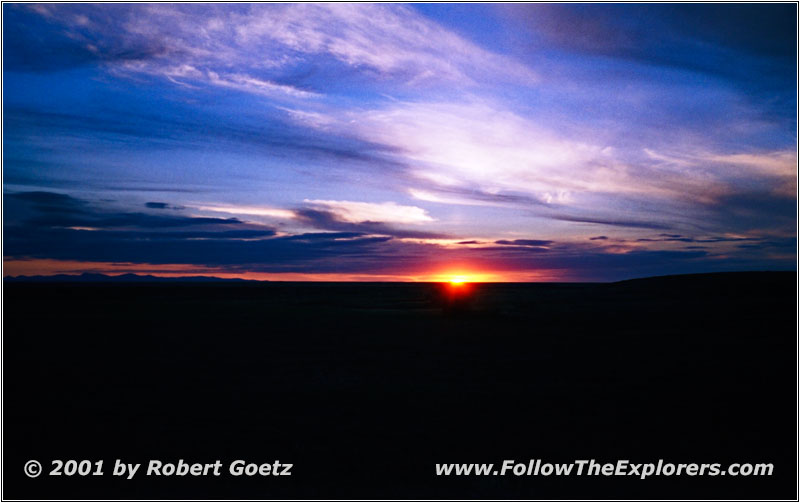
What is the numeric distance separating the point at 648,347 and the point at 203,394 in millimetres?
13744

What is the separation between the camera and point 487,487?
6.85 meters

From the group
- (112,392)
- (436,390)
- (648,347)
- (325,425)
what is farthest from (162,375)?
(648,347)

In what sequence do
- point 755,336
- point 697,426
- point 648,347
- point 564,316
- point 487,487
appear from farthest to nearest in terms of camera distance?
point 564,316 < point 755,336 < point 648,347 < point 697,426 < point 487,487

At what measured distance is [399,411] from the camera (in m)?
9.48

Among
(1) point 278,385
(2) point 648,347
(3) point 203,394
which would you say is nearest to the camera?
(3) point 203,394

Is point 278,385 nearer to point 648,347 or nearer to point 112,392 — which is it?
point 112,392

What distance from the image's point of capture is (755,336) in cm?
1878

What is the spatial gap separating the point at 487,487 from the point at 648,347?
1208 centimetres

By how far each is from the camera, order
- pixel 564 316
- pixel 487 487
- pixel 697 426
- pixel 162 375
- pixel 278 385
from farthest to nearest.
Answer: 1. pixel 564 316
2. pixel 162 375
3. pixel 278 385
4. pixel 697 426
5. pixel 487 487

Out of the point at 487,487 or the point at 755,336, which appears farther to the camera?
the point at 755,336

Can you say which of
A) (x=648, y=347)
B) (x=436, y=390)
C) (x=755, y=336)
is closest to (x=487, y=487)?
(x=436, y=390)

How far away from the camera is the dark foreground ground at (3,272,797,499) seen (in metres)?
6.90

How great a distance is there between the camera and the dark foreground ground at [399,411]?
690 cm

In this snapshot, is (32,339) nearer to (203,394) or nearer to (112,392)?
(112,392)
